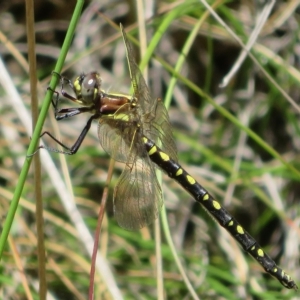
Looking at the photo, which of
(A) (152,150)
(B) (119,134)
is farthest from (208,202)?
(B) (119,134)

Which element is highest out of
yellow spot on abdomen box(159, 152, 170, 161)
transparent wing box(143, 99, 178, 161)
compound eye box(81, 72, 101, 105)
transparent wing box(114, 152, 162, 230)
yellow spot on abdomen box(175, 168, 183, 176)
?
compound eye box(81, 72, 101, 105)

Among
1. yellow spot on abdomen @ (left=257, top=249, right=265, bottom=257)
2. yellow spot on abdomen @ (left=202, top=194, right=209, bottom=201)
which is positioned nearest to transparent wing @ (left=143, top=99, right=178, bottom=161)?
yellow spot on abdomen @ (left=202, top=194, right=209, bottom=201)

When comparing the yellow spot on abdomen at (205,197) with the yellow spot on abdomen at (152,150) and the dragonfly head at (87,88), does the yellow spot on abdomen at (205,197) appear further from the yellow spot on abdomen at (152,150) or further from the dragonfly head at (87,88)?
the dragonfly head at (87,88)

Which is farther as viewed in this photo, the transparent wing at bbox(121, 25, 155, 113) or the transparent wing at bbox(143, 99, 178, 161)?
the transparent wing at bbox(143, 99, 178, 161)

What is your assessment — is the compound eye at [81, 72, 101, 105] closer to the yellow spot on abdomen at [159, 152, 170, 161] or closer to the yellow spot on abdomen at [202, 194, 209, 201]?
the yellow spot on abdomen at [159, 152, 170, 161]

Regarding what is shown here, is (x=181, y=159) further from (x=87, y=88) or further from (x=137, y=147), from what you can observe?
(x=87, y=88)

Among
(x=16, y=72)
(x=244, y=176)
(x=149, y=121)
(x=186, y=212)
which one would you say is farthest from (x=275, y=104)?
(x=16, y=72)

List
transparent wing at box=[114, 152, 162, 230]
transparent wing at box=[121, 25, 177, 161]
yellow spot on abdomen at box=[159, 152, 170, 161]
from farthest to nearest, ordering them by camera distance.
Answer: yellow spot on abdomen at box=[159, 152, 170, 161] < transparent wing at box=[121, 25, 177, 161] < transparent wing at box=[114, 152, 162, 230]
